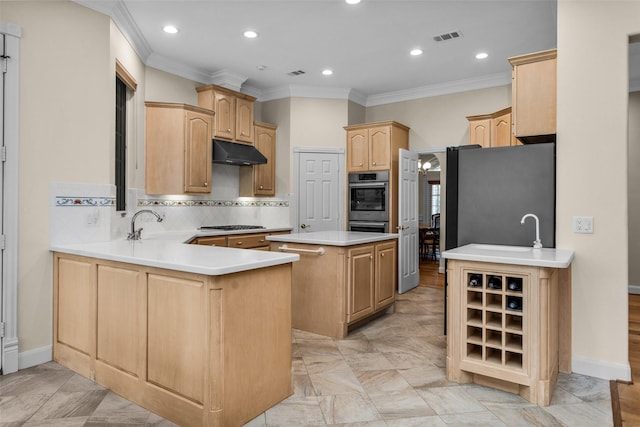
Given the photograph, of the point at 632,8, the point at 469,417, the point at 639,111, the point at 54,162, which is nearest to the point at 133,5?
the point at 54,162

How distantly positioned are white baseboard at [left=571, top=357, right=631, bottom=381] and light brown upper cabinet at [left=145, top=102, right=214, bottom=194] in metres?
3.99

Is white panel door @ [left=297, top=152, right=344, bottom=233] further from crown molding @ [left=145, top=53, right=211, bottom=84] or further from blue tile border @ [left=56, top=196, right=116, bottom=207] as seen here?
blue tile border @ [left=56, top=196, right=116, bottom=207]

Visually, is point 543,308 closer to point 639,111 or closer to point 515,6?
point 515,6

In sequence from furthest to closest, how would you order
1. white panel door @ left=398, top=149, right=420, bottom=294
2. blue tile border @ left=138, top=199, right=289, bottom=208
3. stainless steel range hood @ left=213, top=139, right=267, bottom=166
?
white panel door @ left=398, top=149, right=420, bottom=294 → stainless steel range hood @ left=213, top=139, right=267, bottom=166 → blue tile border @ left=138, top=199, right=289, bottom=208

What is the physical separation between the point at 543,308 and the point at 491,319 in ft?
1.11

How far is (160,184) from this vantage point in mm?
4512

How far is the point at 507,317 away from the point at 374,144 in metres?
3.55

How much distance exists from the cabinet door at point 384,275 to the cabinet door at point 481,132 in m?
1.99

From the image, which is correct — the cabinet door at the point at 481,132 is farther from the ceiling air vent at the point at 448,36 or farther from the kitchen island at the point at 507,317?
the kitchen island at the point at 507,317

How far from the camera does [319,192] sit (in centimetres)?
593

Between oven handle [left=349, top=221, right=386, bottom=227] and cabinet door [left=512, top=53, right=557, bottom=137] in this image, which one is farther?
oven handle [left=349, top=221, right=386, bottom=227]

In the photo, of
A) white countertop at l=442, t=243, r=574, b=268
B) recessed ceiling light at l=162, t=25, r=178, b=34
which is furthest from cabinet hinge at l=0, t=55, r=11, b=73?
white countertop at l=442, t=243, r=574, b=268

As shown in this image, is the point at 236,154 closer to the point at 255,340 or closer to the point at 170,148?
the point at 170,148

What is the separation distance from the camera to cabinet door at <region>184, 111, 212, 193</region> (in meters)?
4.62
